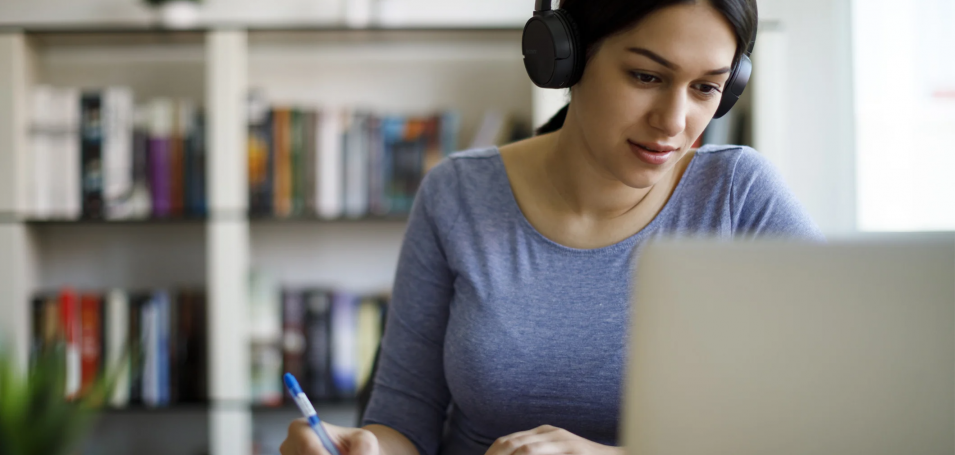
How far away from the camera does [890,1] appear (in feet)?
6.59

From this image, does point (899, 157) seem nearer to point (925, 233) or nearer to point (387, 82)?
point (387, 82)

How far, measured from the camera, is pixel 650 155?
87 centimetres

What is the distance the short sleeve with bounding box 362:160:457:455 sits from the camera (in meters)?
1.01

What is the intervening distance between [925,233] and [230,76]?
184 centimetres

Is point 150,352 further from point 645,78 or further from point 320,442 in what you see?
point 645,78

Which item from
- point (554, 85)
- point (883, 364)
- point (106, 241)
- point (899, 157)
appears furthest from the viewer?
point (106, 241)

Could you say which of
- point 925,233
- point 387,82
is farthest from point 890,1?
point 925,233

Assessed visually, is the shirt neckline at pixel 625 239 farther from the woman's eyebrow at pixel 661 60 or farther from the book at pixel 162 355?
the book at pixel 162 355

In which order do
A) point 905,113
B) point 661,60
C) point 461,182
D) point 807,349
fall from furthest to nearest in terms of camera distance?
1. point 905,113
2. point 461,182
3. point 661,60
4. point 807,349

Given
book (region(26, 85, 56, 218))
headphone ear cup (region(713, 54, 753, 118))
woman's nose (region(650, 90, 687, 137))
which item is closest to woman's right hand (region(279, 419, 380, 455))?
woman's nose (region(650, 90, 687, 137))

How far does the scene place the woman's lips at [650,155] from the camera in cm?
87

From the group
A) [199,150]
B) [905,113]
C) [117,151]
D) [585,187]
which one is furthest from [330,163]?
[905,113]

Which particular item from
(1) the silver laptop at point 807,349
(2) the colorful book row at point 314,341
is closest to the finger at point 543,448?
(1) the silver laptop at point 807,349

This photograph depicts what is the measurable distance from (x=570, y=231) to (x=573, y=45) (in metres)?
0.24
